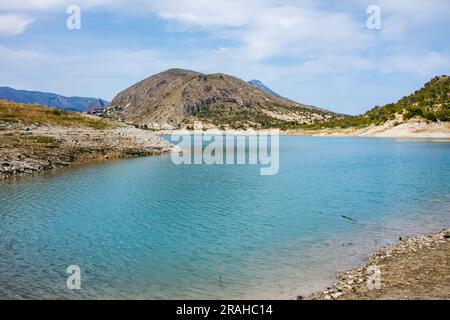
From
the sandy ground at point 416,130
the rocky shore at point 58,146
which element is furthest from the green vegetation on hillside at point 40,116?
the sandy ground at point 416,130

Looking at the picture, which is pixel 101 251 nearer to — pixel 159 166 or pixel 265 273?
pixel 265 273

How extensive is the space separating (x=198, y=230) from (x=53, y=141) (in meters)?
53.0

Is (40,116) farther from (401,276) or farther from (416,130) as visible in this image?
(416,130)

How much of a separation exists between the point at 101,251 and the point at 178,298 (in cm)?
841

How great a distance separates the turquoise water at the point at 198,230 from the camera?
18.5m

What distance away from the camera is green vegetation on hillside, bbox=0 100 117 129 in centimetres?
8469

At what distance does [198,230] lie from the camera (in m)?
27.7

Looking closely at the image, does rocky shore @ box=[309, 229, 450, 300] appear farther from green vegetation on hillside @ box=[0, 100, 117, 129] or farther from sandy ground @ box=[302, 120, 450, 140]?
sandy ground @ box=[302, 120, 450, 140]

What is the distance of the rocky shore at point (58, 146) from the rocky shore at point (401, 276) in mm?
45697

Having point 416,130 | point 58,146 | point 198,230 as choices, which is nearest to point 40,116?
point 58,146

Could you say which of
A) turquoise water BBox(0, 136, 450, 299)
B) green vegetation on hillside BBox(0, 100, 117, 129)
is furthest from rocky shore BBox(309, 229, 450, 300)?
green vegetation on hillside BBox(0, 100, 117, 129)

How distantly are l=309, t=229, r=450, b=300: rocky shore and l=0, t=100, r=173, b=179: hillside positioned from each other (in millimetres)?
45697

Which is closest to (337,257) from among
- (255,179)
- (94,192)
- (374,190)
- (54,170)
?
(374,190)

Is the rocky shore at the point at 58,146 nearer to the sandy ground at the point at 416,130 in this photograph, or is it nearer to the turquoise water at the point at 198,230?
the turquoise water at the point at 198,230
